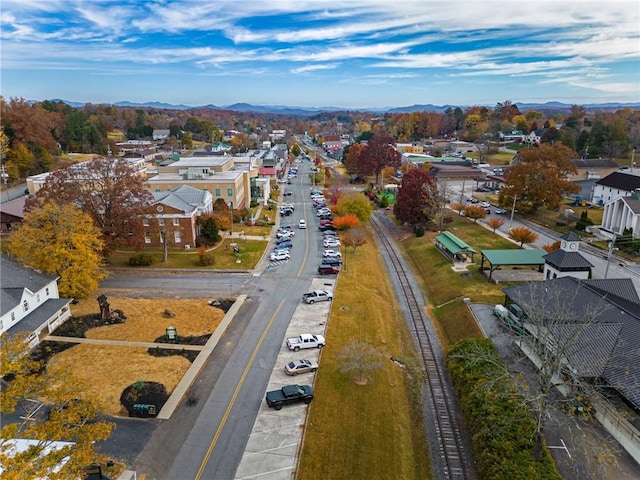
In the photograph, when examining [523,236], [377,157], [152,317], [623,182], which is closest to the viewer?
[152,317]

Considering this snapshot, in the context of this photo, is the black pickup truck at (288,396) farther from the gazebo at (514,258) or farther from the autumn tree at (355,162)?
the autumn tree at (355,162)

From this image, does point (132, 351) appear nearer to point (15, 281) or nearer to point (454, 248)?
point (15, 281)

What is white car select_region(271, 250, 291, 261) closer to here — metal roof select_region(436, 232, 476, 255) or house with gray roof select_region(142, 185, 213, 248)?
house with gray roof select_region(142, 185, 213, 248)

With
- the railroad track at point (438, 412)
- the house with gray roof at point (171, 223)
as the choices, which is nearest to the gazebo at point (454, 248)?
the railroad track at point (438, 412)

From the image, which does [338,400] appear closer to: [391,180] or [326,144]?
[391,180]

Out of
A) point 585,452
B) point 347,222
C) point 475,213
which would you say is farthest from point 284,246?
point 585,452
